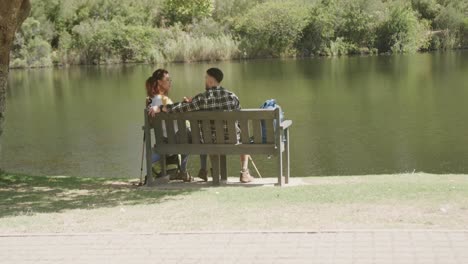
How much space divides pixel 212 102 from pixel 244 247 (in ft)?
11.3

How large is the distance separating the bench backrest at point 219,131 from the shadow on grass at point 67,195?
0.61 m

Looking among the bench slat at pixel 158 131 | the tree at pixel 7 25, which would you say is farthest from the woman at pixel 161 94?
the tree at pixel 7 25

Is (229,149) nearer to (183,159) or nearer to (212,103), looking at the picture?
(212,103)

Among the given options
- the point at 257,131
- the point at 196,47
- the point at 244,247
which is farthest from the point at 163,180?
the point at 196,47

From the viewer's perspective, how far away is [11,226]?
5809mm

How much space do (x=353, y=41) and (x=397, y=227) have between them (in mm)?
65344

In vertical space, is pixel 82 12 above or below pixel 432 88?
above

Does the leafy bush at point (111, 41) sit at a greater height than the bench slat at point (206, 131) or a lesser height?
greater

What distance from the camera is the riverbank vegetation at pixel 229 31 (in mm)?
65375

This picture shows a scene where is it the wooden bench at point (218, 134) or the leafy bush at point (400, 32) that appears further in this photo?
the leafy bush at point (400, 32)

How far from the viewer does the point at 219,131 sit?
812cm

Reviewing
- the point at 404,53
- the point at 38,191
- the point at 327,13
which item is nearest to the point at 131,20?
the point at 327,13

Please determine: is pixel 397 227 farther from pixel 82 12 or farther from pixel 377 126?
pixel 82 12

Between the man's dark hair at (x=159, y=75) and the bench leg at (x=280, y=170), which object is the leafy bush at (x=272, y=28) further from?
the bench leg at (x=280, y=170)
